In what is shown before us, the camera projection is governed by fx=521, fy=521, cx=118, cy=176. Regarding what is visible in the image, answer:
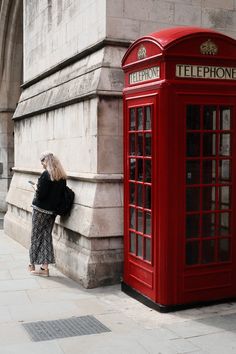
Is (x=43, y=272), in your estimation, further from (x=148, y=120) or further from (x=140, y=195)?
(x=148, y=120)

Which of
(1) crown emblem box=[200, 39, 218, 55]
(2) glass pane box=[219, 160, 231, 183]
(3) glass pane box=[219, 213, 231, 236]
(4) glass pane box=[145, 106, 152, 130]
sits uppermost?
(1) crown emblem box=[200, 39, 218, 55]

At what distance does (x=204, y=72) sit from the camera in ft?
17.2

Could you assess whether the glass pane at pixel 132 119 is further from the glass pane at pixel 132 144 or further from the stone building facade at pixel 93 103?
the stone building facade at pixel 93 103

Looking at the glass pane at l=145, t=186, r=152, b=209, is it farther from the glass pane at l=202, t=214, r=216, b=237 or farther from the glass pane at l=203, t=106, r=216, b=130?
the glass pane at l=203, t=106, r=216, b=130

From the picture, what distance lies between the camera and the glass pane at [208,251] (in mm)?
5410

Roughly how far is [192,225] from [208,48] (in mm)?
1797

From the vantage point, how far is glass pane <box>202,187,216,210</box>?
538cm

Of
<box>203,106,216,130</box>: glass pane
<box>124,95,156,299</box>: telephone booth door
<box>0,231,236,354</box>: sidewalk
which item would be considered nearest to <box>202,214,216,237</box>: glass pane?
<box>124,95,156,299</box>: telephone booth door

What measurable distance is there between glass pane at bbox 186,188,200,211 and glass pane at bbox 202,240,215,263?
15.5 inches

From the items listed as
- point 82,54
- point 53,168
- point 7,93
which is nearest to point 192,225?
point 53,168

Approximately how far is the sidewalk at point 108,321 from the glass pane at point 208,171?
52.7 inches

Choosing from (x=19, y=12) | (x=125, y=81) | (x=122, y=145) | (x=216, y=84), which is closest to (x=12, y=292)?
(x=122, y=145)

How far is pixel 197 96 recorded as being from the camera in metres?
5.19

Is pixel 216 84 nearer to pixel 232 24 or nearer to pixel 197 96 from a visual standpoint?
pixel 197 96
